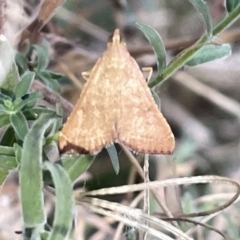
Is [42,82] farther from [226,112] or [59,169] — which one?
[226,112]

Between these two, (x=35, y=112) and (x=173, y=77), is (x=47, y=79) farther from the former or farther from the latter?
(x=173, y=77)

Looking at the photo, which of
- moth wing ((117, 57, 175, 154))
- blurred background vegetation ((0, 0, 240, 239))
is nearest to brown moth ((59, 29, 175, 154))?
moth wing ((117, 57, 175, 154))

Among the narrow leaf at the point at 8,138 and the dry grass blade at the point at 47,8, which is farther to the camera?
the dry grass blade at the point at 47,8

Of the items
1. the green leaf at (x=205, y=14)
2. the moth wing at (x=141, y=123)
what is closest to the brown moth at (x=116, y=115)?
the moth wing at (x=141, y=123)

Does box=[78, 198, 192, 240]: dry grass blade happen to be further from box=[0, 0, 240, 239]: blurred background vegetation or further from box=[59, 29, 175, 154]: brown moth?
box=[0, 0, 240, 239]: blurred background vegetation

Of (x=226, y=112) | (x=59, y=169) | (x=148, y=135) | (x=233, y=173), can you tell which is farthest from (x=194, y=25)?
(x=59, y=169)

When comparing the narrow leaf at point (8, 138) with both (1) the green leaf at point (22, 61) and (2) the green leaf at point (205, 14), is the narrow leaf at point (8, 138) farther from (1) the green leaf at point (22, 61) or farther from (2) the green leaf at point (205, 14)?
(2) the green leaf at point (205, 14)
